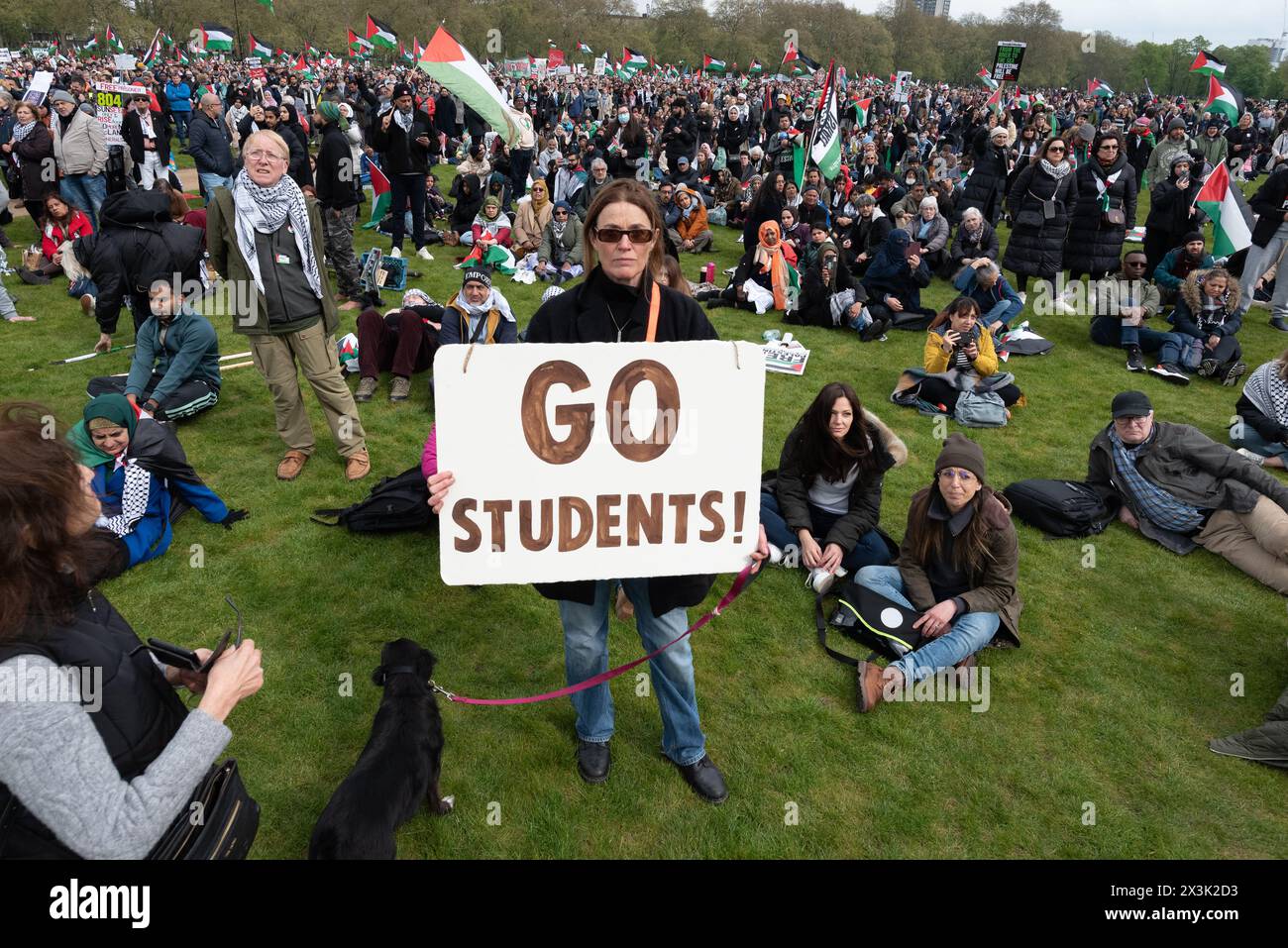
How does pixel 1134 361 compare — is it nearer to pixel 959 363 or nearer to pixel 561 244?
pixel 959 363

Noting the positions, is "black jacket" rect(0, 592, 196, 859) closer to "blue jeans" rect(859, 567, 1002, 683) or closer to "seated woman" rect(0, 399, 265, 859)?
"seated woman" rect(0, 399, 265, 859)

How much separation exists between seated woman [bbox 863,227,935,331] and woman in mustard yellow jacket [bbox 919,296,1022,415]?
2.44m

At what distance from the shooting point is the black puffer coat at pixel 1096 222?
10250mm

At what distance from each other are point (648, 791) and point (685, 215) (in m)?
12.5

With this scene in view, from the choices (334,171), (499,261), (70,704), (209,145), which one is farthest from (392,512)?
(209,145)

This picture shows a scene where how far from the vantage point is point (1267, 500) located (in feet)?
17.8

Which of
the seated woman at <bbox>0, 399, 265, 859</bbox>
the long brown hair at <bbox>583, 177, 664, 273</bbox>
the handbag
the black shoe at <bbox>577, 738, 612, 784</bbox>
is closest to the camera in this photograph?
the seated woman at <bbox>0, 399, 265, 859</bbox>

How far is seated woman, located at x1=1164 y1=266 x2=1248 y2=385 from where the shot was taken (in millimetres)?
9141

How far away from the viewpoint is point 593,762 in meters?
3.69

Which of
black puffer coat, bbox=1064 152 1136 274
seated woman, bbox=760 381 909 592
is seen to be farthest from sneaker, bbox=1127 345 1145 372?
seated woman, bbox=760 381 909 592


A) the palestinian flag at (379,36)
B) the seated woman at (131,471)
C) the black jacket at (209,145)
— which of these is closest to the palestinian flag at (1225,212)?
the seated woman at (131,471)

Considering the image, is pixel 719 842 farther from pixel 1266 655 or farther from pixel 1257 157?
pixel 1257 157

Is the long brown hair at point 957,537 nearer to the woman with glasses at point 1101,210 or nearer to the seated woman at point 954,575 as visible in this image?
the seated woman at point 954,575

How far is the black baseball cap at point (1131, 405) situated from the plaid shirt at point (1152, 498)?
0.30 meters
